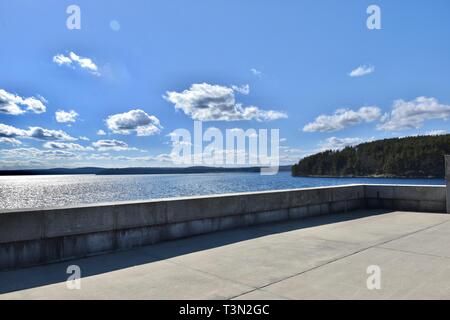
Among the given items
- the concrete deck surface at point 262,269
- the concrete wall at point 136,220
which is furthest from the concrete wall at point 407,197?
the concrete deck surface at point 262,269

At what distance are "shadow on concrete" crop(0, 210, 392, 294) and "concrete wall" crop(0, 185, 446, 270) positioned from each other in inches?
7.5

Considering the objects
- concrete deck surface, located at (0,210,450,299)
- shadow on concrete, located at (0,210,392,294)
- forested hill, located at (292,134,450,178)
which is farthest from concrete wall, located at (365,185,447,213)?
forested hill, located at (292,134,450,178)

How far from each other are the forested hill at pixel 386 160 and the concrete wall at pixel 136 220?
124 metres

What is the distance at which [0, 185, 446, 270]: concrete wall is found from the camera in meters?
5.71

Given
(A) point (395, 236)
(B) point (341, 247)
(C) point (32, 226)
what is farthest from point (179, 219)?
(A) point (395, 236)

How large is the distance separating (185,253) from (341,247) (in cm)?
291

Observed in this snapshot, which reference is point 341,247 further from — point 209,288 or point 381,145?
point 381,145

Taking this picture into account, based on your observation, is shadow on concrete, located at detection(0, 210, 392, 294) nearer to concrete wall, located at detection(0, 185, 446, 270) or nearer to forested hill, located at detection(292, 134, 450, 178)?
concrete wall, located at detection(0, 185, 446, 270)

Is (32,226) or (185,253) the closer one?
(32,226)

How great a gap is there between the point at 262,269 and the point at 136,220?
9.18ft

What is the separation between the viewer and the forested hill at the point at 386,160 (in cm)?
13038

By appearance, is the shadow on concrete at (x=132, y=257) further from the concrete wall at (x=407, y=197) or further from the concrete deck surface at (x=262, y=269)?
the concrete wall at (x=407, y=197)

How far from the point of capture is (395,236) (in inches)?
305

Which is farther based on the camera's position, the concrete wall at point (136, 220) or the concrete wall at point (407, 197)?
the concrete wall at point (407, 197)
